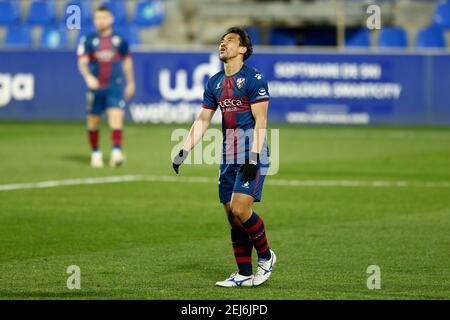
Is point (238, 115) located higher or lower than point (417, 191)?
higher

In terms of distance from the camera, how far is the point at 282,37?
31.0 m

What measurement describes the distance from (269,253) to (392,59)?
58.5 feet

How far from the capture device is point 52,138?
23.8 metres

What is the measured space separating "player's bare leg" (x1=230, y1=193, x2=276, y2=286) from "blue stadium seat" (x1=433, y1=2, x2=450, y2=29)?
20912 mm

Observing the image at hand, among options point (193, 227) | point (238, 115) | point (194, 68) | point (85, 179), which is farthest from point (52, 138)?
point (238, 115)

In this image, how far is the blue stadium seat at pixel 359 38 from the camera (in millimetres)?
29672

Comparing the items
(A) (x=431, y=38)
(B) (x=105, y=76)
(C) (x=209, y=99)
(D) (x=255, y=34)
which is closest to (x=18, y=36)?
(D) (x=255, y=34)

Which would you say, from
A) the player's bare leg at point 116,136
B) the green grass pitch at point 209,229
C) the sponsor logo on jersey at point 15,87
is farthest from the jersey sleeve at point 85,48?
the sponsor logo on jersey at point 15,87

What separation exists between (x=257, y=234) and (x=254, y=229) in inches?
2.2

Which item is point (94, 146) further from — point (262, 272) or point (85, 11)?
point (85, 11)

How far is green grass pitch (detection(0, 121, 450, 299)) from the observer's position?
9133 millimetres

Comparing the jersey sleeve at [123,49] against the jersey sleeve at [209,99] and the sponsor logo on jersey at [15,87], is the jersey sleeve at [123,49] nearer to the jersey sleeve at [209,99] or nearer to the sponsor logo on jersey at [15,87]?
the sponsor logo on jersey at [15,87]

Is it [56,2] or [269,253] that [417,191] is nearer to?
[269,253]

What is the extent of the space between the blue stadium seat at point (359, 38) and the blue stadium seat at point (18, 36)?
870 centimetres
